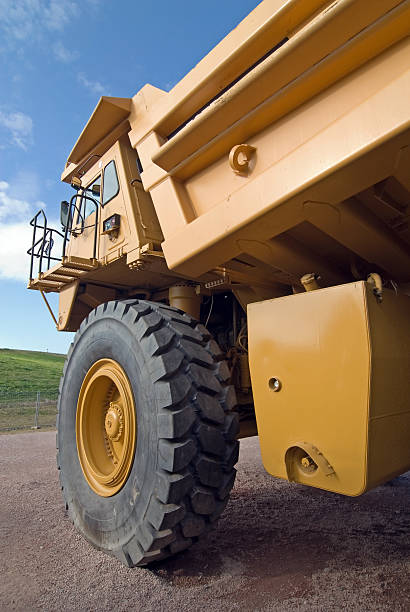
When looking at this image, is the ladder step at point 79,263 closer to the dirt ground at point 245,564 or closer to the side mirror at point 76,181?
the side mirror at point 76,181

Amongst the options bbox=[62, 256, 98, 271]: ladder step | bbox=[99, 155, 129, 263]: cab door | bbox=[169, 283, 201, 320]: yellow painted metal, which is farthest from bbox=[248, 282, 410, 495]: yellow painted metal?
bbox=[62, 256, 98, 271]: ladder step

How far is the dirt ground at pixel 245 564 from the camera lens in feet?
6.59

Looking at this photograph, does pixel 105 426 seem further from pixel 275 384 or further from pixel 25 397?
pixel 25 397

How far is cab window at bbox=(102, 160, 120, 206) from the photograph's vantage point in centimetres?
359

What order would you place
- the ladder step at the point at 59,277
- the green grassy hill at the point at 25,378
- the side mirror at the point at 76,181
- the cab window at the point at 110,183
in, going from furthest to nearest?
the green grassy hill at the point at 25,378 → the side mirror at the point at 76,181 → the ladder step at the point at 59,277 → the cab window at the point at 110,183

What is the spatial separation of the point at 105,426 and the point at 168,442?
0.91 m

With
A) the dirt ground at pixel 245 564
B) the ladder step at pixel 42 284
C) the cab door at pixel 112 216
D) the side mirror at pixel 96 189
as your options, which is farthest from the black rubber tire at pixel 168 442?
the ladder step at pixel 42 284

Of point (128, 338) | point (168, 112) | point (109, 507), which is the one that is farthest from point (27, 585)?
point (168, 112)

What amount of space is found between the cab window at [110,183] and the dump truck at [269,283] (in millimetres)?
666

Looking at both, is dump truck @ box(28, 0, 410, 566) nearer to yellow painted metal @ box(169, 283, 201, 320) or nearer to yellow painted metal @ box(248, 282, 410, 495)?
yellow painted metal @ box(248, 282, 410, 495)

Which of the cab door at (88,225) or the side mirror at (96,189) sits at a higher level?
the side mirror at (96,189)

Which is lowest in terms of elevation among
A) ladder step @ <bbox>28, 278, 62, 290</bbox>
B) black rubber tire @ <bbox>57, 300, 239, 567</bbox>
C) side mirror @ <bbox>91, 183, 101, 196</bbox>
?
black rubber tire @ <bbox>57, 300, 239, 567</bbox>

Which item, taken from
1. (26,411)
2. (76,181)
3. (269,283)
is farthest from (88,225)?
(26,411)

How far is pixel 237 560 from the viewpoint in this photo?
7.97 ft
